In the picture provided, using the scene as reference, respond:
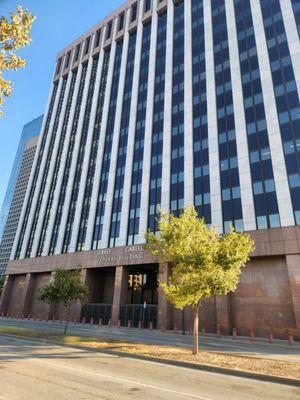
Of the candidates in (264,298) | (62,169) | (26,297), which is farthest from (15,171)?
(264,298)

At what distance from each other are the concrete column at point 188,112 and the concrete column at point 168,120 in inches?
115

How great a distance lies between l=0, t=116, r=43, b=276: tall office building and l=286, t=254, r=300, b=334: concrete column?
168 metres

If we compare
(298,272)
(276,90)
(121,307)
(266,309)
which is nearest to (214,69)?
(276,90)

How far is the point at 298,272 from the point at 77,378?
26.4 metres

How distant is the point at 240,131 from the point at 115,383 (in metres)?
35.9

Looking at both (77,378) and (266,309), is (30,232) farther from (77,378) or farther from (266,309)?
(77,378)

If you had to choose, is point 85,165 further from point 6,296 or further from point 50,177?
point 6,296

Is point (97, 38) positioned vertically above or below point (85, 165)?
above

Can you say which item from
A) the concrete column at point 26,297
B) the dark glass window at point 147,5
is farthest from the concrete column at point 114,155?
the concrete column at point 26,297

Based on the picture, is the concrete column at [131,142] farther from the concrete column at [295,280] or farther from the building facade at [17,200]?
the building facade at [17,200]

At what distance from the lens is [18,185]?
186 meters

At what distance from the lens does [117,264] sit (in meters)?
44.2

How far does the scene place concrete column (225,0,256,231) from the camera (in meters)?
34.8

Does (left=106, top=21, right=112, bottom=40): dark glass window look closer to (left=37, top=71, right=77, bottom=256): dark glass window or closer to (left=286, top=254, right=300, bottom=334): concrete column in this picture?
(left=37, top=71, right=77, bottom=256): dark glass window
